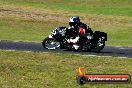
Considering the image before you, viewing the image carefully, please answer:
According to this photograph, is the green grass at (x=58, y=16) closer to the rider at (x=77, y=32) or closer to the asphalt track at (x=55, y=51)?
the asphalt track at (x=55, y=51)

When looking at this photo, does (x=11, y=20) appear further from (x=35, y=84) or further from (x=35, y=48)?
(x=35, y=84)

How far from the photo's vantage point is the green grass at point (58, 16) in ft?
132

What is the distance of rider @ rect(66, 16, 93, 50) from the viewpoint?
87.5ft

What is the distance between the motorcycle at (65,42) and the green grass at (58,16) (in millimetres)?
7802

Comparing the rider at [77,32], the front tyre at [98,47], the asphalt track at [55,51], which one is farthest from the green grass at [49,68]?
the front tyre at [98,47]

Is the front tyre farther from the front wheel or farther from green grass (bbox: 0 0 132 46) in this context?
green grass (bbox: 0 0 132 46)

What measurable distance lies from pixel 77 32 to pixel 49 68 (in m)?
8.04

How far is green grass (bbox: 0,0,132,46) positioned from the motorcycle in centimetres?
780

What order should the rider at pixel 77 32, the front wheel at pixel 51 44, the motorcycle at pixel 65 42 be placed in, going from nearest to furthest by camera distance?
the front wheel at pixel 51 44 → the motorcycle at pixel 65 42 → the rider at pixel 77 32

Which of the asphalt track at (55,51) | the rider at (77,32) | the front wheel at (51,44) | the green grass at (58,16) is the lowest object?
the green grass at (58,16)

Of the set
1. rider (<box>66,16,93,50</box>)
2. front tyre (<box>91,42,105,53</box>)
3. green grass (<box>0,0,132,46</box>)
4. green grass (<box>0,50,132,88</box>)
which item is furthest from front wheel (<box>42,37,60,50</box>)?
green grass (<box>0,0,132,46</box>)

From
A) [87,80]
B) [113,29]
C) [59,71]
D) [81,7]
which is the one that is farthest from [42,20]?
[87,80]

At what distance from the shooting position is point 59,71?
1831cm

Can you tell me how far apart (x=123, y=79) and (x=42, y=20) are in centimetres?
3685
